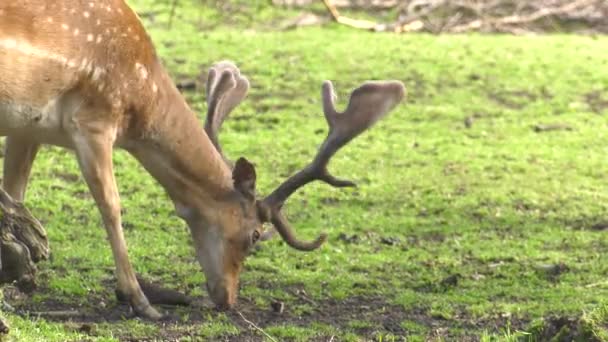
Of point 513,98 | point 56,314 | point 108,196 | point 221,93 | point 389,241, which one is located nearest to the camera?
point 56,314

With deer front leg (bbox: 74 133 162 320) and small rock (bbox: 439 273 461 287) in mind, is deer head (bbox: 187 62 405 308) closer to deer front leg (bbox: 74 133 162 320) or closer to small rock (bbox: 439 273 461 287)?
deer front leg (bbox: 74 133 162 320)

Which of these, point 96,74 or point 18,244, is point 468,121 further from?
point 18,244

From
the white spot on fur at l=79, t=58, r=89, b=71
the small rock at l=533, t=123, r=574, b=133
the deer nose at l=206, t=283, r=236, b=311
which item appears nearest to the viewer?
the white spot on fur at l=79, t=58, r=89, b=71

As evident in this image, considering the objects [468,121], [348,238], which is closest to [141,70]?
[348,238]

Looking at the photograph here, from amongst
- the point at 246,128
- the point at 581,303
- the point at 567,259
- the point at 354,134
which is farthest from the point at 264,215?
the point at 246,128

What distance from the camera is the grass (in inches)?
288

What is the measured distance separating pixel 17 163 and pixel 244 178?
127 centimetres

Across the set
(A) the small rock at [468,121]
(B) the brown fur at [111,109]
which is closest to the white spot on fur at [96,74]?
(B) the brown fur at [111,109]

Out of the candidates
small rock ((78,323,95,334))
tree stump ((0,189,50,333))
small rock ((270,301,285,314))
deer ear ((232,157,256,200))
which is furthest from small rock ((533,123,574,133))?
small rock ((78,323,95,334))

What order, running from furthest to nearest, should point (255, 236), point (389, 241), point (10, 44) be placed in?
point (389, 241) < point (255, 236) < point (10, 44)

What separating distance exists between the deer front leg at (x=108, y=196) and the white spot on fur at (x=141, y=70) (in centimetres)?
36

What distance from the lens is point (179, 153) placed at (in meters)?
7.24

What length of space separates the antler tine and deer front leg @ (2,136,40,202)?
3.08 feet

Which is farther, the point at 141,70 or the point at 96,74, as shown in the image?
the point at 141,70
